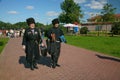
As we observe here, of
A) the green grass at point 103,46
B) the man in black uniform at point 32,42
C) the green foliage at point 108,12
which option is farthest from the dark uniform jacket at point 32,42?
the green foliage at point 108,12

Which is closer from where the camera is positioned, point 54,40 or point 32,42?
point 32,42

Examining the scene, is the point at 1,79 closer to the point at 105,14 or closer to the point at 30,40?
the point at 30,40

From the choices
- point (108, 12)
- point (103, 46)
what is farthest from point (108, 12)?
point (103, 46)

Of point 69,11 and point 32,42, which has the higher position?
point 69,11

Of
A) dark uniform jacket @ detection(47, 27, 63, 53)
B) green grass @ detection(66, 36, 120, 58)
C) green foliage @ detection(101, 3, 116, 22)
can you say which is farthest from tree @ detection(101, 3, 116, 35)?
dark uniform jacket @ detection(47, 27, 63, 53)

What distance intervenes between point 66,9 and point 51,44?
69201mm

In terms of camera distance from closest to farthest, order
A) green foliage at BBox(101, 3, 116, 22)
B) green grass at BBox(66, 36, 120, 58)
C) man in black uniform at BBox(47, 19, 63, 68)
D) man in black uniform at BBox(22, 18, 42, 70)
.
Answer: man in black uniform at BBox(22, 18, 42, 70) < man in black uniform at BBox(47, 19, 63, 68) < green grass at BBox(66, 36, 120, 58) < green foliage at BBox(101, 3, 116, 22)

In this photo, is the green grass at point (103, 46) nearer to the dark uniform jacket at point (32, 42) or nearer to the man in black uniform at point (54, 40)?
the man in black uniform at point (54, 40)

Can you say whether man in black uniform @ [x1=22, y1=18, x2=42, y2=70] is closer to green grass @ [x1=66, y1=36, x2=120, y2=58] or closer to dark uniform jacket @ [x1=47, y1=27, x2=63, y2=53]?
dark uniform jacket @ [x1=47, y1=27, x2=63, y2=53]

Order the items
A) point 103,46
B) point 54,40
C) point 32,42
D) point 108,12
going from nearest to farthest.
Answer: point 32,42, point 54,40, point 103,46, point 108,12

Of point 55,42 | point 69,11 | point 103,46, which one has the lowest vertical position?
point 103,46

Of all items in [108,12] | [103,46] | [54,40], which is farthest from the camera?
[108,12]

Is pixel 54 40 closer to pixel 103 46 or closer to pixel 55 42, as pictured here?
pixel 55 42

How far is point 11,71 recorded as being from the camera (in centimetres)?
937
